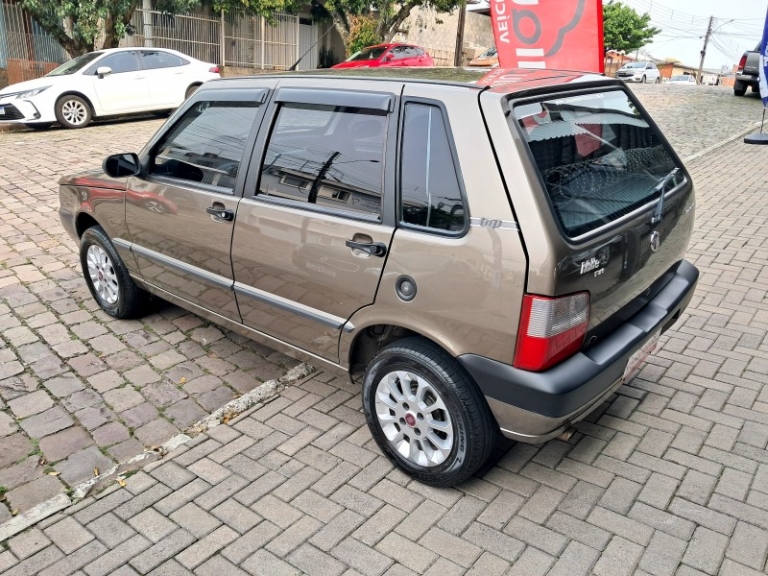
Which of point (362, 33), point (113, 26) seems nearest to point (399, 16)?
point (362, 33)

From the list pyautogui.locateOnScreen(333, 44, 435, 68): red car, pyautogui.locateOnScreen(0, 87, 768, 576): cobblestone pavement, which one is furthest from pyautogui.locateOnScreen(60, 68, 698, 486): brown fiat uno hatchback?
pyautogui.locateOnScreen(333, 44, 435, 68): red car

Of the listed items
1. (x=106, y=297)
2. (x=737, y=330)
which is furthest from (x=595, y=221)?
(x=106, y=297)

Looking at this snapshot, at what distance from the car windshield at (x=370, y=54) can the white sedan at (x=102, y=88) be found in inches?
245

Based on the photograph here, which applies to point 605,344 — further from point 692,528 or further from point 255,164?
point 255,164

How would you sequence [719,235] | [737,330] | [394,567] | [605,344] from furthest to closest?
[719,235] < [737,330] < [605,344] < [394,567]

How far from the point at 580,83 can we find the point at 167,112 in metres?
13.1

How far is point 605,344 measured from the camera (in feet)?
9.36

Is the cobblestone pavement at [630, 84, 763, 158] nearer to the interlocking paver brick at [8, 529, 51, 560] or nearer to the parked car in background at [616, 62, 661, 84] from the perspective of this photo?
the interlocking paver brick at [8, 529, 51, 560]

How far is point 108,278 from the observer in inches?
185

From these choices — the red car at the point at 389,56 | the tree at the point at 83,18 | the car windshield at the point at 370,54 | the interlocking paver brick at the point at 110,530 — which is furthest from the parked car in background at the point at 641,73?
the interlocking paver brick at the point at 110,530

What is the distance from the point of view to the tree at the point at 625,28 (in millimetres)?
51562

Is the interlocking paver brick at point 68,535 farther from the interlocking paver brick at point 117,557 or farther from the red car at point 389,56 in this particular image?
the red car at point 389,56

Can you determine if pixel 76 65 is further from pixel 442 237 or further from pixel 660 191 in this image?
pixel 660 191

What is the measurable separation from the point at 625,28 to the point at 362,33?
37.7 metres
